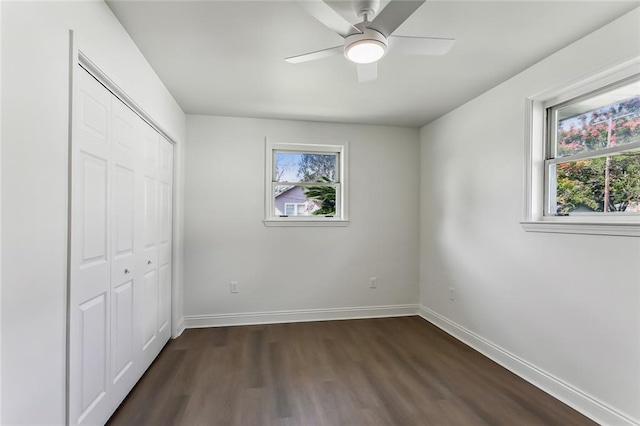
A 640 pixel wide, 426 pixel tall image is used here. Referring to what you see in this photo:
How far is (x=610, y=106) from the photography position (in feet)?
6.37

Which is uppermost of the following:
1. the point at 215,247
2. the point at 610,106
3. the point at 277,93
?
Result: the point at 277,93

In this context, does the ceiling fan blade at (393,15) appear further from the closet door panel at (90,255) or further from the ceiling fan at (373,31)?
the closet door panel at (90,255)

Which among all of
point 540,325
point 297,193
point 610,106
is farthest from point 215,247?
point 610,106

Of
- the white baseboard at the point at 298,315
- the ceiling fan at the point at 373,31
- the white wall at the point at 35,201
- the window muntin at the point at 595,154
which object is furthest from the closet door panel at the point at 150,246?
the window muntin at the point at 595,154

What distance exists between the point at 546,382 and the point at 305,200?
278 cm

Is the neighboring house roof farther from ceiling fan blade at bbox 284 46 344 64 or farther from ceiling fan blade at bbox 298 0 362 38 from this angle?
ceiling fan blade at bbox 298 0 362 38

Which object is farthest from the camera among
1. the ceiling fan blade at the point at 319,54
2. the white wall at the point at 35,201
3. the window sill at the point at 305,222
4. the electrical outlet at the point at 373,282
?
the electrical outlet at the point at 373,282

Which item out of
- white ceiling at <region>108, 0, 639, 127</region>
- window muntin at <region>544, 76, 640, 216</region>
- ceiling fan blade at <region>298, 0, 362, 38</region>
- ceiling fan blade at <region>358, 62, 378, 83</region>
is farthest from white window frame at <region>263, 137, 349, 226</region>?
ceiling fan blade at <region>298, 0, 362, 38</region>

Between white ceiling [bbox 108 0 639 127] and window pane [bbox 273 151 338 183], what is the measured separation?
0.67m

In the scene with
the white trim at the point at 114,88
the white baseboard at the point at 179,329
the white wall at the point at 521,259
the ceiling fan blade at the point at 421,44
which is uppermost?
the ceiling fan blade at the point at 421,44

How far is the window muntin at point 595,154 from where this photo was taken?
1823 mm

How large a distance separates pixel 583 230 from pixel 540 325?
0.78 m

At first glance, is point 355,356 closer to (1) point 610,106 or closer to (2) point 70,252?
(2) point 70,252

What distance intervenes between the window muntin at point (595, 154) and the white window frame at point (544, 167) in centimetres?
4
